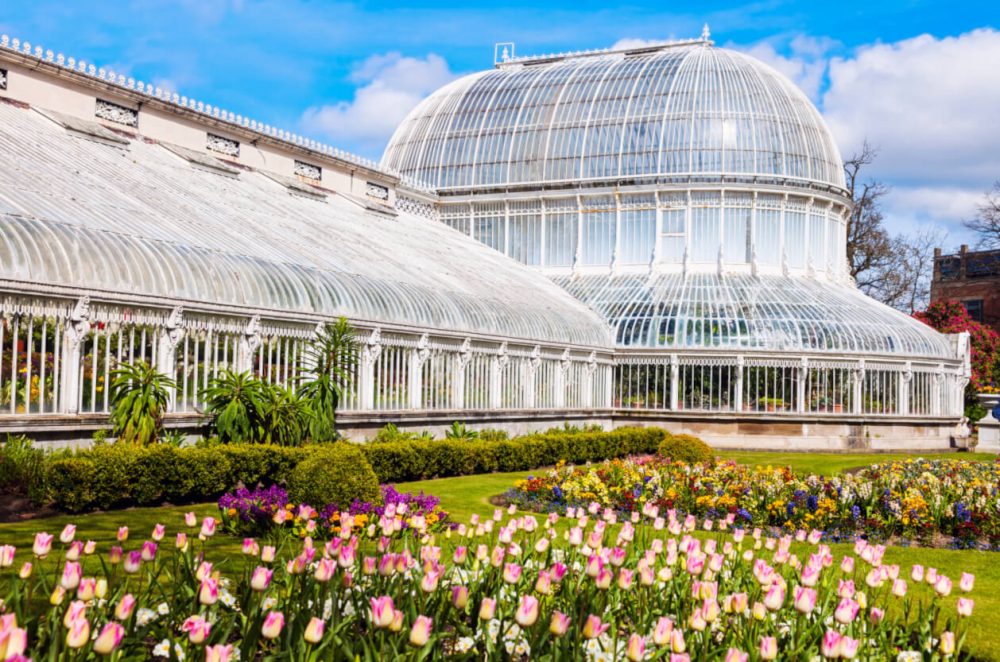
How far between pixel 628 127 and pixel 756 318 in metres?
9.32

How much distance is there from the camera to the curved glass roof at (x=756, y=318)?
3503 cm

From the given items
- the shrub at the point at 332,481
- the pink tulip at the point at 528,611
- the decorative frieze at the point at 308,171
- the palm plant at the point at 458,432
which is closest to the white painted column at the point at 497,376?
the palm plant at the point at 458,432

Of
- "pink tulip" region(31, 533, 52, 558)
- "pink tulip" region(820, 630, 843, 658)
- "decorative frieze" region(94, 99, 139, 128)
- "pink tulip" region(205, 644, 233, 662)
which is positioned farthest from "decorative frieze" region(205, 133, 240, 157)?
"pink tulip" region(820, 630, 843, 658)

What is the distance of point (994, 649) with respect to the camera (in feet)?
29.9

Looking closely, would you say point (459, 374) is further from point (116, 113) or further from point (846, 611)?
point (846, 611)

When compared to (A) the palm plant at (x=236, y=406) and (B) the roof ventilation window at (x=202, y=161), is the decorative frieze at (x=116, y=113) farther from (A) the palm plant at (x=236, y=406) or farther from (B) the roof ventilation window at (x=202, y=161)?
(A) the palm plant at (x=236, y=406)

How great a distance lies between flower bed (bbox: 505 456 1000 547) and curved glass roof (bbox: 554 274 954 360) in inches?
641

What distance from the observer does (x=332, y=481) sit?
43.8ft

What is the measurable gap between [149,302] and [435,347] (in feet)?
29.7

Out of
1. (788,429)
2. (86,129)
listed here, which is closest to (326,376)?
(86,129)

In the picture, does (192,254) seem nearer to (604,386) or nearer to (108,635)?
(108,635)

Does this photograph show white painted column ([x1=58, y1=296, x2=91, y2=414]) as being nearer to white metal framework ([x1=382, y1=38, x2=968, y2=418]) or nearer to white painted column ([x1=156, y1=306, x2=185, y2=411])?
white painted column ([x1=156, y1=306, x2=185, y2=411])

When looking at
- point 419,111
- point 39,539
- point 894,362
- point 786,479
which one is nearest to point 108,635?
point 39,539

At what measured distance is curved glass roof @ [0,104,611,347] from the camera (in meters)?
16.9
